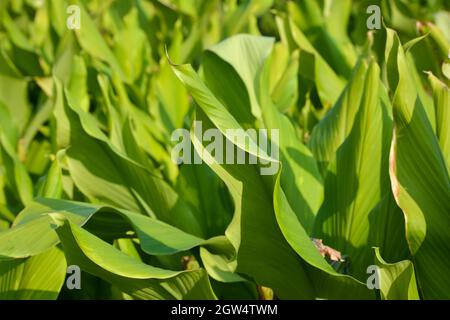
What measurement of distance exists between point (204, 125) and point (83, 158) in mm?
419

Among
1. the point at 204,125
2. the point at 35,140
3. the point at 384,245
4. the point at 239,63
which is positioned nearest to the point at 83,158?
the point at 239,63

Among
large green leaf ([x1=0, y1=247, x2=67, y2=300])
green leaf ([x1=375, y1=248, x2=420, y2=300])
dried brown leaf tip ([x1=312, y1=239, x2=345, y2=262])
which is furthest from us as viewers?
large green leaf ([x1=0, y1=247, x2=67, y2=300])

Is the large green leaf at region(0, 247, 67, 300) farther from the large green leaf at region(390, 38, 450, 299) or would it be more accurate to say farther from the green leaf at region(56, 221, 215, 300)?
the large green leaf at region(390, 38, 450, 299)

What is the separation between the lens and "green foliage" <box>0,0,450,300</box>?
42.6 inches

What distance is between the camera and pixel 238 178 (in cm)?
107

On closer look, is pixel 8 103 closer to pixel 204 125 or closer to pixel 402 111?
pixel 204 125

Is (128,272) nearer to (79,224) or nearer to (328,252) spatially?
(79,224)

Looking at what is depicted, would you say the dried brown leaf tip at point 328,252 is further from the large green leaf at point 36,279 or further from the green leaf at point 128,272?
the large green leaf at point 36,279

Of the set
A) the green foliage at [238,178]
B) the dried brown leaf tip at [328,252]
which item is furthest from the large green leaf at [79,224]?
the dried brown leaf tip at [328,252]

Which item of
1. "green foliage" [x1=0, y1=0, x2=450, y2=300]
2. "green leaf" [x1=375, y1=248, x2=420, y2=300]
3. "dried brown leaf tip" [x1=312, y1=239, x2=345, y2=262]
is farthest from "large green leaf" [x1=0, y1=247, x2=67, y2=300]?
"green leaf" [x1=375, y1=248, x2=420, y2=300]

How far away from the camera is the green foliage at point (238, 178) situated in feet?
3.55

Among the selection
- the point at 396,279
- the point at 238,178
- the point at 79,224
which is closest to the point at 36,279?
the point at 79,224

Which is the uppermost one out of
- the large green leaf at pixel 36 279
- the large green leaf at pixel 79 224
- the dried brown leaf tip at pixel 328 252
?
the large green leaf at pixel 79 224
